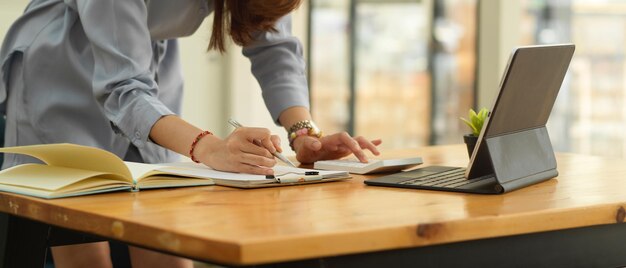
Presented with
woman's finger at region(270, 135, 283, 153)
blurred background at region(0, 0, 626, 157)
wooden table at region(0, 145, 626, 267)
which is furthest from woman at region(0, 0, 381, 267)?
blurred background at region(0, 0, 626, 157)

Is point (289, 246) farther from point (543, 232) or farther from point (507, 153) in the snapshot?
point (507, 153)

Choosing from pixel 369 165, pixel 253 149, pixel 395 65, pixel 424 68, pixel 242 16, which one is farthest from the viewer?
pixel 395 65

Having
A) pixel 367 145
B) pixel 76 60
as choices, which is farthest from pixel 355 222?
pixel 76 60

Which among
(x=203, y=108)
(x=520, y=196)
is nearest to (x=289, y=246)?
(x=520, y=196)

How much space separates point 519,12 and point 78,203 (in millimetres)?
4466

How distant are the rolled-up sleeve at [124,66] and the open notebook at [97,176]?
0.14 meters

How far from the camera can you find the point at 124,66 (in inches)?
63.7

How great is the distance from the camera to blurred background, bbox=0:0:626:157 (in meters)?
5.30

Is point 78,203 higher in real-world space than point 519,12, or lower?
lower

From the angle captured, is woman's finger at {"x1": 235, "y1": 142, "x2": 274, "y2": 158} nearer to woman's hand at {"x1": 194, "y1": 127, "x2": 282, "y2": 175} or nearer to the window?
woman's hand at {"x1": 194, "y1": 127, "x2": 282, "y2": 175}

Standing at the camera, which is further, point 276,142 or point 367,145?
point 367,145

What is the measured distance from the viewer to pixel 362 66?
6.49m

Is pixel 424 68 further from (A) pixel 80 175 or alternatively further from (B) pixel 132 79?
(A) pixel 80 175

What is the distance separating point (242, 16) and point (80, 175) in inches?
24.8
